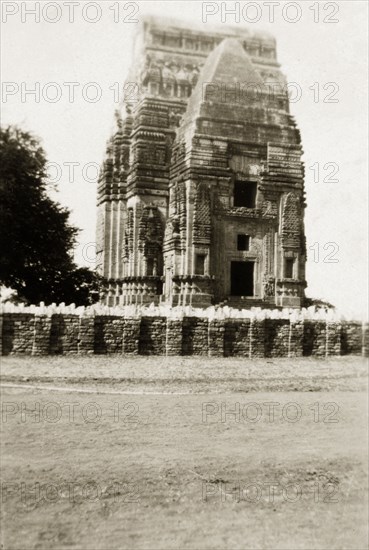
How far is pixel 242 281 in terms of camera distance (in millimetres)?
25719

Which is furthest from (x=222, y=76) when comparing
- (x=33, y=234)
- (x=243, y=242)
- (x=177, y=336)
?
(x=177, y=336)

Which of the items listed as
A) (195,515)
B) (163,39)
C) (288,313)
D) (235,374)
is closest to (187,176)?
(288,313)

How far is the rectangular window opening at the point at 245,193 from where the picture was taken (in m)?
24.8

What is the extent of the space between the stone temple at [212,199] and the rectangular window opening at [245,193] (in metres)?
0.04

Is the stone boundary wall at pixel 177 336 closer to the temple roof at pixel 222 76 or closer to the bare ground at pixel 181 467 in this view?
the bare ground at pixel 181 467

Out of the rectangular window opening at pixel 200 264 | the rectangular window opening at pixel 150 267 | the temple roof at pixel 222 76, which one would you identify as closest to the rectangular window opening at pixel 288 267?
the rectangular window opening at pixel 200 264

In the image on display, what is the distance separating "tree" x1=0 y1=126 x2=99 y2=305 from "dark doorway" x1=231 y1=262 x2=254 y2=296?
6953 millimetres

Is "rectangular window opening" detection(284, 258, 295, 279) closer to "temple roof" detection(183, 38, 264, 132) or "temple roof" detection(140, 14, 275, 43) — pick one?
"temple roof" detection(183, 38, 264, 132)

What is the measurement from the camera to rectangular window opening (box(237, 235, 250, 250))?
24344mm

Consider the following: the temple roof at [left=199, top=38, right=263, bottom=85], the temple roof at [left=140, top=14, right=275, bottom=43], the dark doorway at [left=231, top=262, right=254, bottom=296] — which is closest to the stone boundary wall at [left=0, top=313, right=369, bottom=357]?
the dark doorway at [left=231, top=262, right=254, bottom=296]

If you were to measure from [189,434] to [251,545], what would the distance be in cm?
271

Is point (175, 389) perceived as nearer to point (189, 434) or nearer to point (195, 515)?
point (189, 434)

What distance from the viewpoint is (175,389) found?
461 inches

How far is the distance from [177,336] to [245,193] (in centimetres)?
1108
